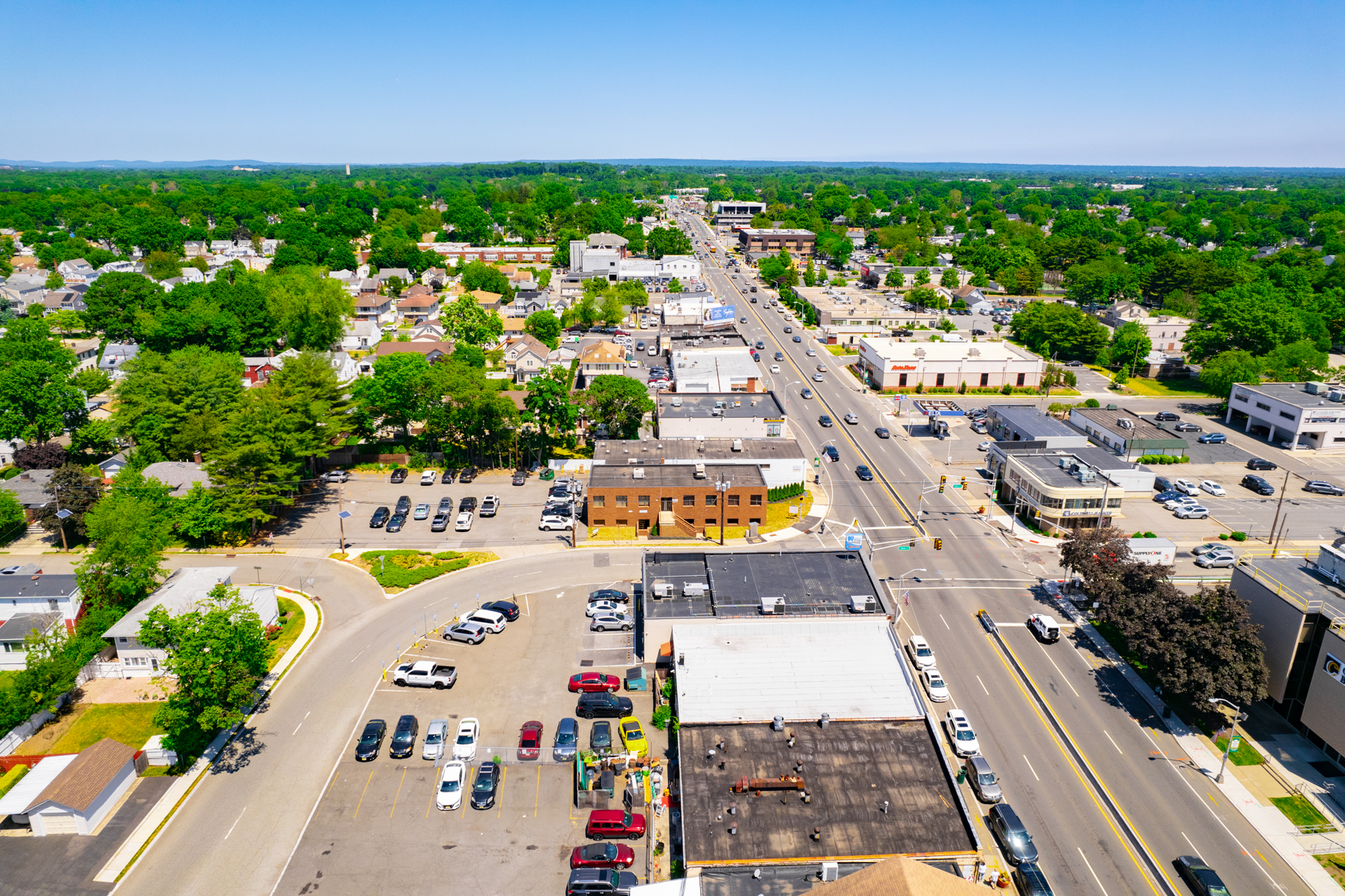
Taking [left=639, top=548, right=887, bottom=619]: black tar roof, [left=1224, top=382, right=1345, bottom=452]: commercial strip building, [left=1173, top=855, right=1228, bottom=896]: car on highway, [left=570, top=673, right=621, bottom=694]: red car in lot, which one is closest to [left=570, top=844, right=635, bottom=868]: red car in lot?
[left=570, top=673, right=621, bottom=694]: red car in lot

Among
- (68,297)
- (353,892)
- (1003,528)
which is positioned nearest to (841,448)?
(1003,528)

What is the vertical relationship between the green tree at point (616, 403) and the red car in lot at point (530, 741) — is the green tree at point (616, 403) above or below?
above

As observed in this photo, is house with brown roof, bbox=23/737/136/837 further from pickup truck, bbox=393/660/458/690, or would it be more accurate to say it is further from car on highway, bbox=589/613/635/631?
car on highway, bbox=589/613/635/631

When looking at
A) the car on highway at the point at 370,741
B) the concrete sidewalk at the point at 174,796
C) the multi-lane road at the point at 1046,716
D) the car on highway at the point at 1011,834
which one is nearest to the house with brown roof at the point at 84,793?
the concrete sidewalk at the point at 174,796

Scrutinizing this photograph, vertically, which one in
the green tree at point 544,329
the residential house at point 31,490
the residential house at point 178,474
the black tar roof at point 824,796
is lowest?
the black tar roof at point 824,796

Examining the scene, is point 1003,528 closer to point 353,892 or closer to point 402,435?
point 353,892

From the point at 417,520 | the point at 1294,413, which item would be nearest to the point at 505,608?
the point at 417,520

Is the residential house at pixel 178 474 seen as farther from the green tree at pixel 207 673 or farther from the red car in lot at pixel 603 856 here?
the red car in lot at pixel 603 856
